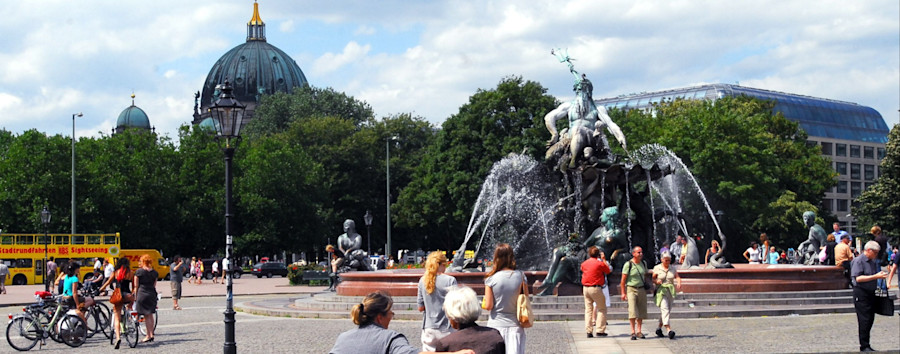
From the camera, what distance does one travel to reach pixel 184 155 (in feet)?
218

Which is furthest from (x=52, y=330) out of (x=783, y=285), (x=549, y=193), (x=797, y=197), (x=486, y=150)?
(x=797, y=197)

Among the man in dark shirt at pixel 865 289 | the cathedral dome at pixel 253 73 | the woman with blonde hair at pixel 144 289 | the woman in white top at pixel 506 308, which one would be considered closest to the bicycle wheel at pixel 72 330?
the woman with blonde hair at pixel 144 289

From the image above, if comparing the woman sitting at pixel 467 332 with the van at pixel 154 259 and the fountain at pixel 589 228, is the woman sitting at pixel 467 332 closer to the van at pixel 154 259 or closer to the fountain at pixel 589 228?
the fountain at pixel 589 228

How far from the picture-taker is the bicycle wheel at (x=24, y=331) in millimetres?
16812

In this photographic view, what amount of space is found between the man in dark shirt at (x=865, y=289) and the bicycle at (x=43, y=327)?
1147 centimetres

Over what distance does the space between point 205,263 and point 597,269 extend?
54803 millimetres

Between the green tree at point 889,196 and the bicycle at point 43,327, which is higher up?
the green tree at point 889,196

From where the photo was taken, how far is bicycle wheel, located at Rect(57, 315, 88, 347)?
55.9 feet

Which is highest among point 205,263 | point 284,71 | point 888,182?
point 284,71

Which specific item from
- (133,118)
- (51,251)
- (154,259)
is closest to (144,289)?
(51,251)

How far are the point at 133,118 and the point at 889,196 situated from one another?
107 m

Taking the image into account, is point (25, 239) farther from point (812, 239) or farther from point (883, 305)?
point (883, 305)

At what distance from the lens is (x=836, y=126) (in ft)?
360

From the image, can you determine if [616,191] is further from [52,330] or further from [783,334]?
[52,330]
